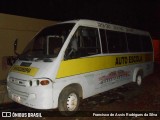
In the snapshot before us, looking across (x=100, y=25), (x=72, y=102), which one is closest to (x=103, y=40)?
(x=100, y=25)

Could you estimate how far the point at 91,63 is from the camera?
656 cm

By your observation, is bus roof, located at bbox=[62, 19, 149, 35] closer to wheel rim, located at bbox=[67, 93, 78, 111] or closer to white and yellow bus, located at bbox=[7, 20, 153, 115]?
white and yellow bus, located at bbox=[7, 20, 153, 115]

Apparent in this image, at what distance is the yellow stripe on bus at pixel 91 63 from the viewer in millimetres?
5707

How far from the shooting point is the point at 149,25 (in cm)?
2377

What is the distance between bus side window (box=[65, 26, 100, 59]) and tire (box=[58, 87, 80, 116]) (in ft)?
3.15

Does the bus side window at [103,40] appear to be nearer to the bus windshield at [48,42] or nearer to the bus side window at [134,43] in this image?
the bus windshield at [48,42]

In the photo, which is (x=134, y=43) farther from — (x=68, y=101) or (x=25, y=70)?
(x=25, y=70)

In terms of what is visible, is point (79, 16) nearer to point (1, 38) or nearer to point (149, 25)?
point (149, 25)

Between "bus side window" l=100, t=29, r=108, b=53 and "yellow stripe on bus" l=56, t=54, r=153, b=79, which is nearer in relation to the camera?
"yellow stripe on bus" l=56, t=54, r=153, b=79

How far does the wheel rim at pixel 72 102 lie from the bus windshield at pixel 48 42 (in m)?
1.27

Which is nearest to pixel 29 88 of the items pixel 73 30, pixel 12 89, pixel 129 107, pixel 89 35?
pixel 12 89

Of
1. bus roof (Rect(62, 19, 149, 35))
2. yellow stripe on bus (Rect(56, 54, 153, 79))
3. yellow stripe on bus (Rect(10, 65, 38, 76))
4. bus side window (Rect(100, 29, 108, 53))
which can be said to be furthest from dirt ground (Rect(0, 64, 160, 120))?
bus roof (Rect(62, 19, 149, 35))

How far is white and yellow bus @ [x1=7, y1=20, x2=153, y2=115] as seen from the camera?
5422mm

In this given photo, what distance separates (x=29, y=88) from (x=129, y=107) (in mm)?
3319
